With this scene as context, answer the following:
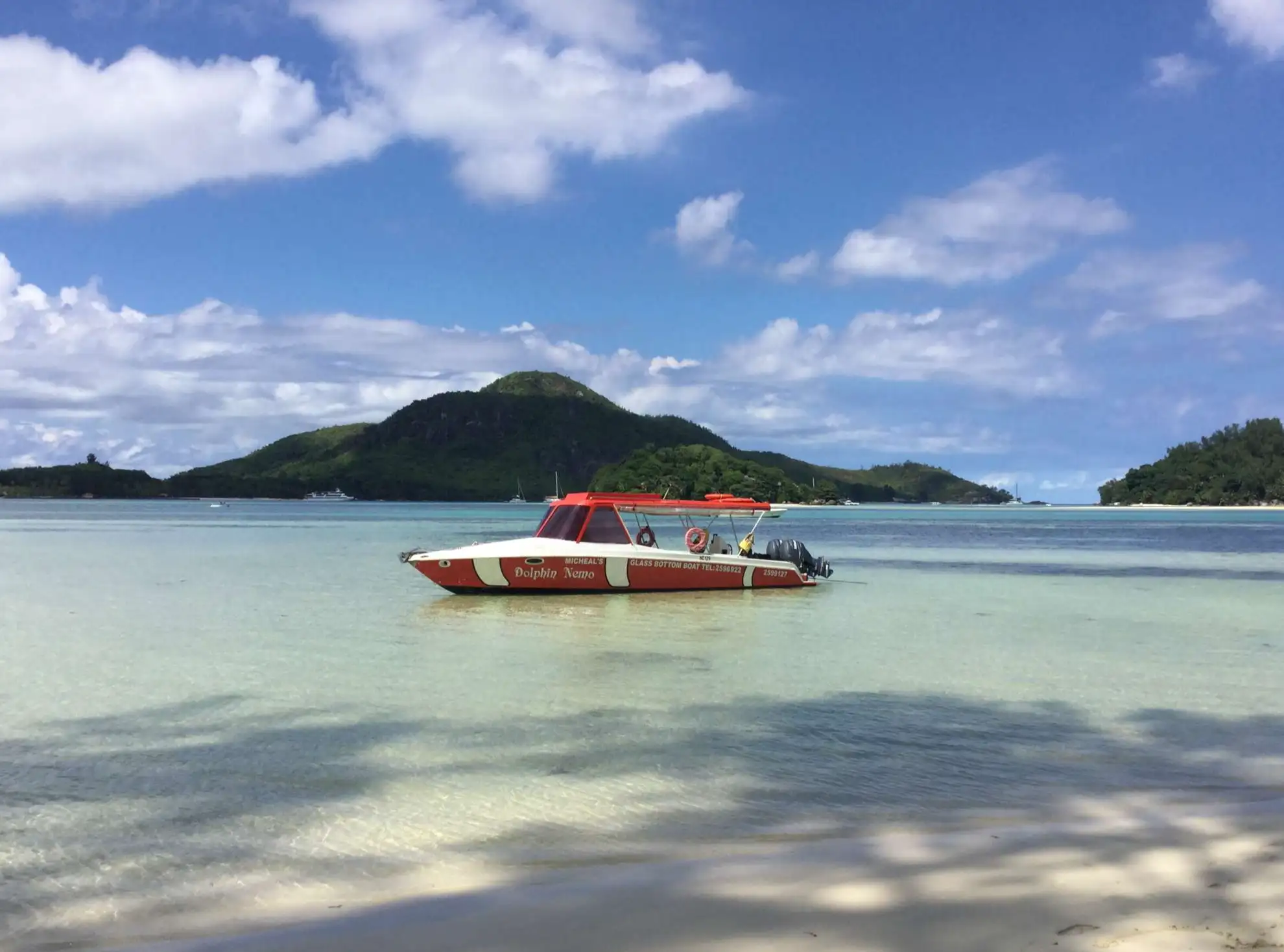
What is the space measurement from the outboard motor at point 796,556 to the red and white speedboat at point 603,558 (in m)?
1.83

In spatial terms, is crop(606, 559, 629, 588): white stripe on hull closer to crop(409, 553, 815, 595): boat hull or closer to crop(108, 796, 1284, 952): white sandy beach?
crop(409, 553, 815, 595): boat hull

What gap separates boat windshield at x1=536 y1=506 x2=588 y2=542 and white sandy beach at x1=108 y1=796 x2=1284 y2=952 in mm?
17309

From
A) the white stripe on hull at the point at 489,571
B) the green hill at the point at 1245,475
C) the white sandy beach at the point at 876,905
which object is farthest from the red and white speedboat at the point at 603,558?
the green hill at the point at 1245,475

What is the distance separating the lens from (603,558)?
921 inches

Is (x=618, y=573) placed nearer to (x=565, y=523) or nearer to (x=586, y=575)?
(x=586, y=575)

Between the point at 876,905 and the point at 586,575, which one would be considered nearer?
the point at 876,905

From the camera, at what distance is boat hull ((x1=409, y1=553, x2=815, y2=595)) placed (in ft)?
74.8

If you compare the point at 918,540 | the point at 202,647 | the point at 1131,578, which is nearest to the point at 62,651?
the point at 202,647

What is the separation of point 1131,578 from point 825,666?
21155 millimetres

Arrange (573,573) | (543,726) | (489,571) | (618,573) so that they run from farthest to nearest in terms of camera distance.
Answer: (618,573)
(573,573)
(489,571)
(543,726)

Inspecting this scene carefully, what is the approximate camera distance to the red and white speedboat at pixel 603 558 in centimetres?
2286

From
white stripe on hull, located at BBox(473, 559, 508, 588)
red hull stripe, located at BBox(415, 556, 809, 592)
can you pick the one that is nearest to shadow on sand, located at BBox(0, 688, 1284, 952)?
white stripe on hull, located at BBox(473, 559, 508, 588)

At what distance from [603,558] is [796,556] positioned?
23.1 ft

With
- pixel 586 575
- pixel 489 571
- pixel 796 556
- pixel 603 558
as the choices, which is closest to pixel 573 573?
pixel 586 575
